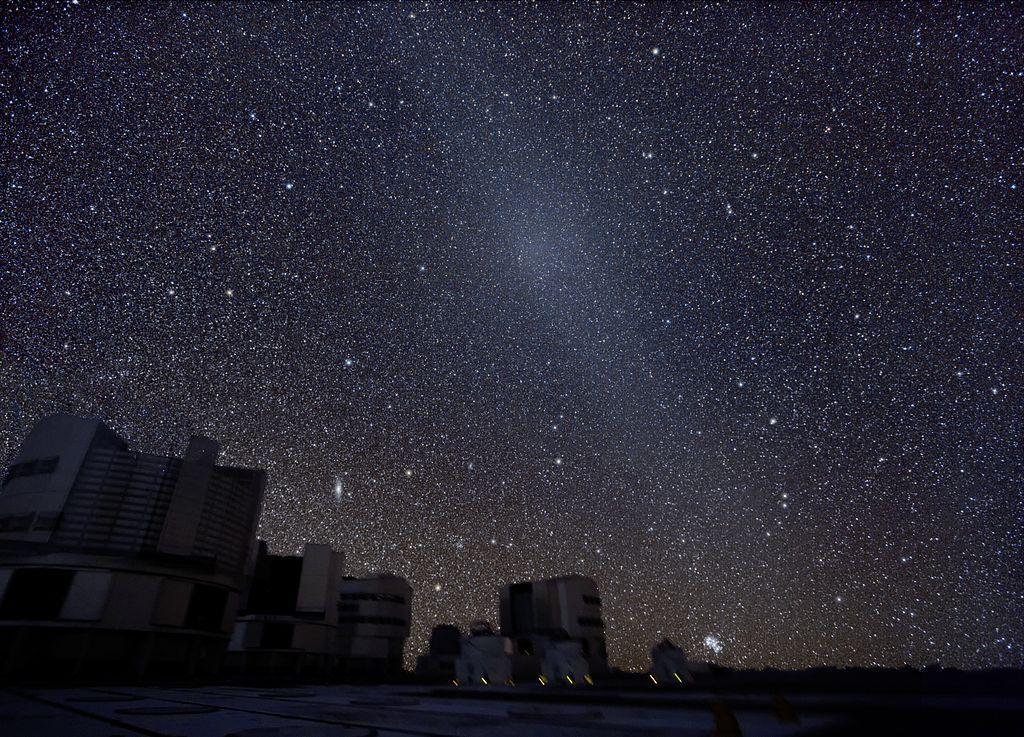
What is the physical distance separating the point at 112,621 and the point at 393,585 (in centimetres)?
4623

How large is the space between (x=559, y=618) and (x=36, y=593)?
5428cm

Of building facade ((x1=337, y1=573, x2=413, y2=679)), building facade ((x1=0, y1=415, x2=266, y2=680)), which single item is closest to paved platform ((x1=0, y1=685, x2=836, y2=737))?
building facade ((x1=0, y1=415, x2=266, y2=680))

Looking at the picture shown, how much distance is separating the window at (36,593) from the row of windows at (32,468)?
720cm

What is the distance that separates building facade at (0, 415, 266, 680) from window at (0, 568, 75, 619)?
62 mm

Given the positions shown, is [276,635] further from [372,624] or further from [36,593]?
[36,593]

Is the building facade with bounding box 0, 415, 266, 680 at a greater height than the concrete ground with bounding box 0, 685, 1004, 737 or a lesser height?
greater

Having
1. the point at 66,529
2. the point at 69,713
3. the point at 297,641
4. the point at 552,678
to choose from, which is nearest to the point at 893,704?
the point at 69,713

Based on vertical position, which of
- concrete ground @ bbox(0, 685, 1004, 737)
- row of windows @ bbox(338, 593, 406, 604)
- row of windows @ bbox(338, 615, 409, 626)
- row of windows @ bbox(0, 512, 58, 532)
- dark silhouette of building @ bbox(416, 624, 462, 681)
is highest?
row of windows @ bbox(338, 593, 406, 604)

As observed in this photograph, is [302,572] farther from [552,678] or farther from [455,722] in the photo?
[455,722]

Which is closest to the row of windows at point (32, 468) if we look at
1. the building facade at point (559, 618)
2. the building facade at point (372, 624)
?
the building facade at point (372, 624)

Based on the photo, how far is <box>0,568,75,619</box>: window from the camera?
3144 cm

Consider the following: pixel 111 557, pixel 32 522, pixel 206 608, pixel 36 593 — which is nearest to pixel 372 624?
pixel 206 608

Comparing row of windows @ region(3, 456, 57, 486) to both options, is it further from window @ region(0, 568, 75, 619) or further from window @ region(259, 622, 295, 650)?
window @ region(259, 622, 295, 650)

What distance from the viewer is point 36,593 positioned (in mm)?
32094
